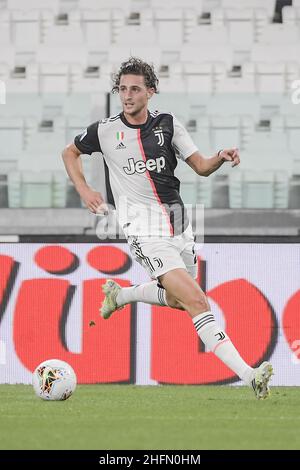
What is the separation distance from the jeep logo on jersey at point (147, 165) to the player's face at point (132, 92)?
32 cm

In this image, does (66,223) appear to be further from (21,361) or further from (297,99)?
(297,99)

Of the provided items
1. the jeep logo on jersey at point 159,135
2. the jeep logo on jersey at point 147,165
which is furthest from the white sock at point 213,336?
the jeep logo on jersey at point 159,135

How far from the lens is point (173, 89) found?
42.9 feet

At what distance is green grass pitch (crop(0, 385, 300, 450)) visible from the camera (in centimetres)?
430

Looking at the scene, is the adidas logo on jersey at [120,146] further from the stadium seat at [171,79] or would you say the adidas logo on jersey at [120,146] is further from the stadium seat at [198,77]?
the stadium seat at [198,77]

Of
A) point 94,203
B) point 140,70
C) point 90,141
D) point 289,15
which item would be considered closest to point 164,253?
point 94,203

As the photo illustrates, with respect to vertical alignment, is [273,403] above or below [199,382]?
below

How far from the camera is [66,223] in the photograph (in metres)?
10.9

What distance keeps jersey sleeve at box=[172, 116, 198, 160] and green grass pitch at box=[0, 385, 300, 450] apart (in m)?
1.57

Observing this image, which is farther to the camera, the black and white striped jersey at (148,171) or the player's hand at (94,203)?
the black and white striped jersey at (148,171)

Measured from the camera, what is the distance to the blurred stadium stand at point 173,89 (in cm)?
1132
